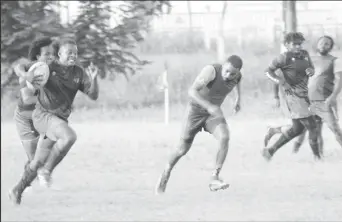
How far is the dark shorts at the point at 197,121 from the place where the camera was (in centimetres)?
338

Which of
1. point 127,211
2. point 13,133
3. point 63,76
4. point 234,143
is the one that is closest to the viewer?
point 63,76

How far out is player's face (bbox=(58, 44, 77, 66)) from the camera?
9.75 feet

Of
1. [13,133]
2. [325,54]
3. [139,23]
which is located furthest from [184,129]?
[13,133]

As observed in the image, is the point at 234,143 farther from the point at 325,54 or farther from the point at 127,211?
the point at 325,54

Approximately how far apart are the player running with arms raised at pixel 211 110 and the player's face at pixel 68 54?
50 cm

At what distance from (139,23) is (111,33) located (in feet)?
0.57

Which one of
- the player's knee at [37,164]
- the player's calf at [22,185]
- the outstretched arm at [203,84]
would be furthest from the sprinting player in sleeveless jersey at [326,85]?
the player's calf at [22,185]

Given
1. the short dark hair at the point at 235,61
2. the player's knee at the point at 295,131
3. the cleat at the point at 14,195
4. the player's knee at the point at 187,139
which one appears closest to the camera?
the short dark hair at the point at 235,61

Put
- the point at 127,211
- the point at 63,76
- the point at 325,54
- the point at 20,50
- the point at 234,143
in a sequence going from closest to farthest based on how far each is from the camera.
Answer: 1. the point at 325,54
2. the point at 63,76
3. the point at 127,211
4. the point at 20,50
5. the point at 234,143

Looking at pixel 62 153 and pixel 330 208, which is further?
pixel 330 208

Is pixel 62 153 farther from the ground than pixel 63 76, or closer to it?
closer to it

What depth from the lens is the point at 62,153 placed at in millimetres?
3492

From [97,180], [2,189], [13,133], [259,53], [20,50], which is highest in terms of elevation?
[259,53]

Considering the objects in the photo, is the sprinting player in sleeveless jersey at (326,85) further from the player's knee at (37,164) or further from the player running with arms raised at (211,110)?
the player's knee at (37,164)
